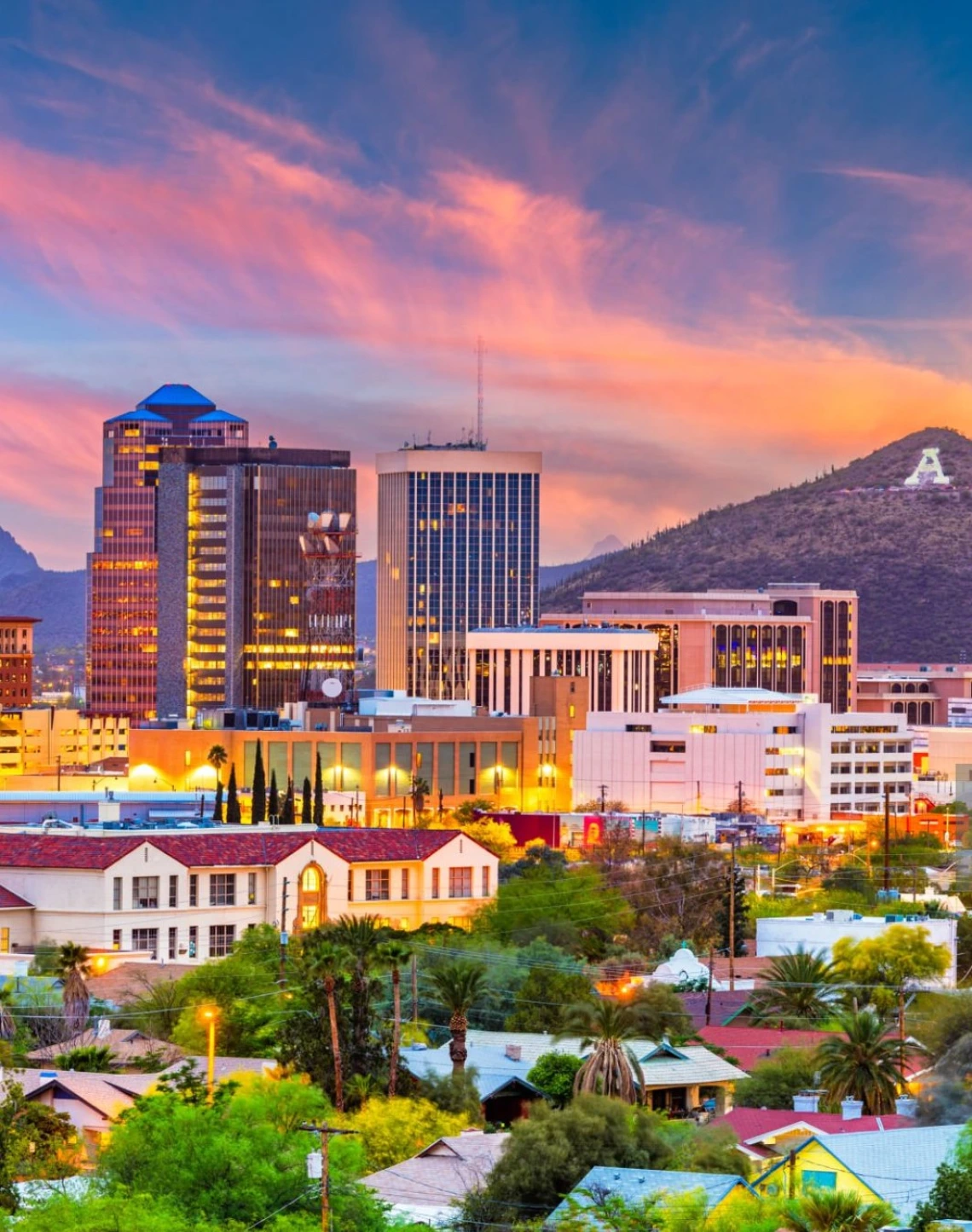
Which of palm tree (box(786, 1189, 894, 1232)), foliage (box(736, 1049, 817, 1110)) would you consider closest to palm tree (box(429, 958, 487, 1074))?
foliage (box(736, 1049, 817, 1110))

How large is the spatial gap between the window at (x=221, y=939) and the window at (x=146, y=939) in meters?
2.41

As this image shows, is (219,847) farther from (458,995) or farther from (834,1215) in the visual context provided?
(834,1215)

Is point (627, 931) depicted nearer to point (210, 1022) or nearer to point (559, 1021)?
point (559, 1021)

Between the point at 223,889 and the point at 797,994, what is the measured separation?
2970cm

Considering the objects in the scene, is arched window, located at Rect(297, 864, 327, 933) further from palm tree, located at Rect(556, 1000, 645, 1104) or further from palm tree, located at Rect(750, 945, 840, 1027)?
palm tree, located at Rect(556, 1000, 645, 1104)

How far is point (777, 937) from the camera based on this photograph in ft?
357

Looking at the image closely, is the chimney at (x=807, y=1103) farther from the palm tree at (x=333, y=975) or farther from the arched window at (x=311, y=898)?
the arched window at (x=311, y=898)

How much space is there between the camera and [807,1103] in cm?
7025

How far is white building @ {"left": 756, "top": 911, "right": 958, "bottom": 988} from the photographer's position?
105 metres

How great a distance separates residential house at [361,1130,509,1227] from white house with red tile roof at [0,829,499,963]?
44087mm

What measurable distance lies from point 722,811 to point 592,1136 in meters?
140

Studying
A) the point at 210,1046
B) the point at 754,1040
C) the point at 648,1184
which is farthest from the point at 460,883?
the point at 648,1184

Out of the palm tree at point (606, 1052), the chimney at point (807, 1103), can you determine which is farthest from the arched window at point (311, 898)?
the chimney at point (807, 1103)

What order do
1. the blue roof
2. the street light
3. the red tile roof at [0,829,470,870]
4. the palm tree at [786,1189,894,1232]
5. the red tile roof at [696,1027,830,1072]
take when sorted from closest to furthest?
the palm tree at [786,1189,894,1232]
the blue roof
the street light
the red tile roof at [696,1027,830,1072]
the red tile roof at [0,829,470,870]
